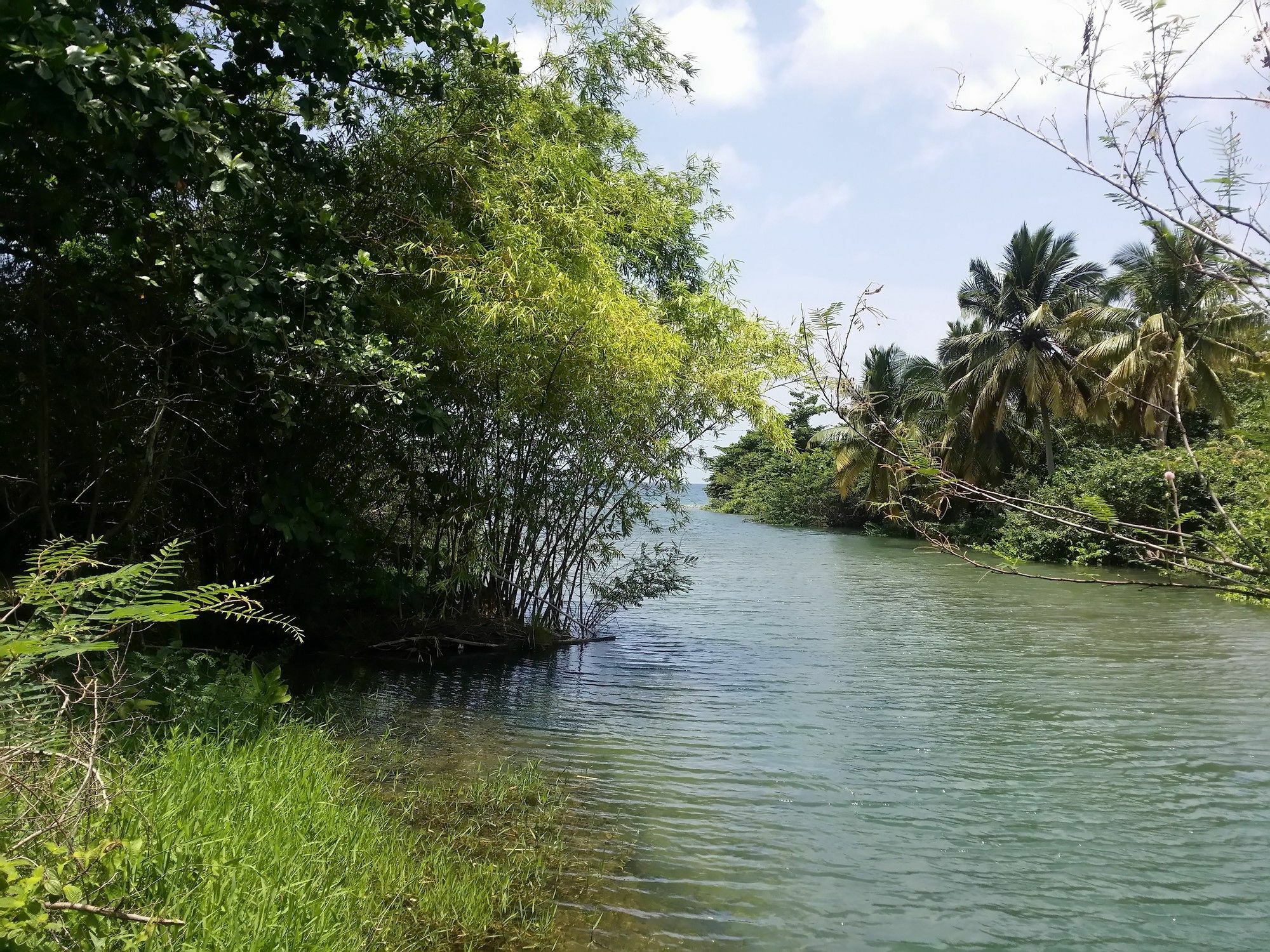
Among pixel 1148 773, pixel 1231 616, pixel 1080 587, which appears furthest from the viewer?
pixel 1080 587

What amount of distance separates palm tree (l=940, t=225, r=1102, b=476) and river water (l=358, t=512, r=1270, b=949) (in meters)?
11.8

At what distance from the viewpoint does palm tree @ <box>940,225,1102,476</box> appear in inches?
881

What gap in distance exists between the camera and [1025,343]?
23.5m

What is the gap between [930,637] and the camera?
429 inches

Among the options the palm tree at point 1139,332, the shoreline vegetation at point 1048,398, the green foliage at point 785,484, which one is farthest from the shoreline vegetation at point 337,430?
the green foliage at point 785,484

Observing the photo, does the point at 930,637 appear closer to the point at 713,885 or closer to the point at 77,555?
the point at 713,885

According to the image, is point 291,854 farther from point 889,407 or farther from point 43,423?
point 889,407

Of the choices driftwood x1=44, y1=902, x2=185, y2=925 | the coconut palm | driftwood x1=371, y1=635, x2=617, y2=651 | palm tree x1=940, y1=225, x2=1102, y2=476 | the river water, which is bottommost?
the river water

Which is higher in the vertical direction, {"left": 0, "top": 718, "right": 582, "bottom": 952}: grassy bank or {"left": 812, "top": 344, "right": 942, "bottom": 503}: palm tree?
{"left": 812, "top": 344, "right": 942, "bottom": 503}: palm tree

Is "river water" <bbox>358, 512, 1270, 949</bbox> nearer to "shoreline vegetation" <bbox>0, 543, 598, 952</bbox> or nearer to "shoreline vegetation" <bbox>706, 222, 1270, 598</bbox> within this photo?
"shoreline vegetation" <bbox>0, 543, 598, 952</bbox>

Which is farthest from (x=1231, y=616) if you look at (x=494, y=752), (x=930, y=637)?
(x=494, y=752)

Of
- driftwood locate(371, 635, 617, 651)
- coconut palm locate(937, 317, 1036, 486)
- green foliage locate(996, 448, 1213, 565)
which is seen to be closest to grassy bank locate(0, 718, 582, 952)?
driftwood locate(371, 635, 617, 651)

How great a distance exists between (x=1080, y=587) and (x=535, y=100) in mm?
13413

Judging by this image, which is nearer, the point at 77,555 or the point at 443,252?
the point at 77,555
